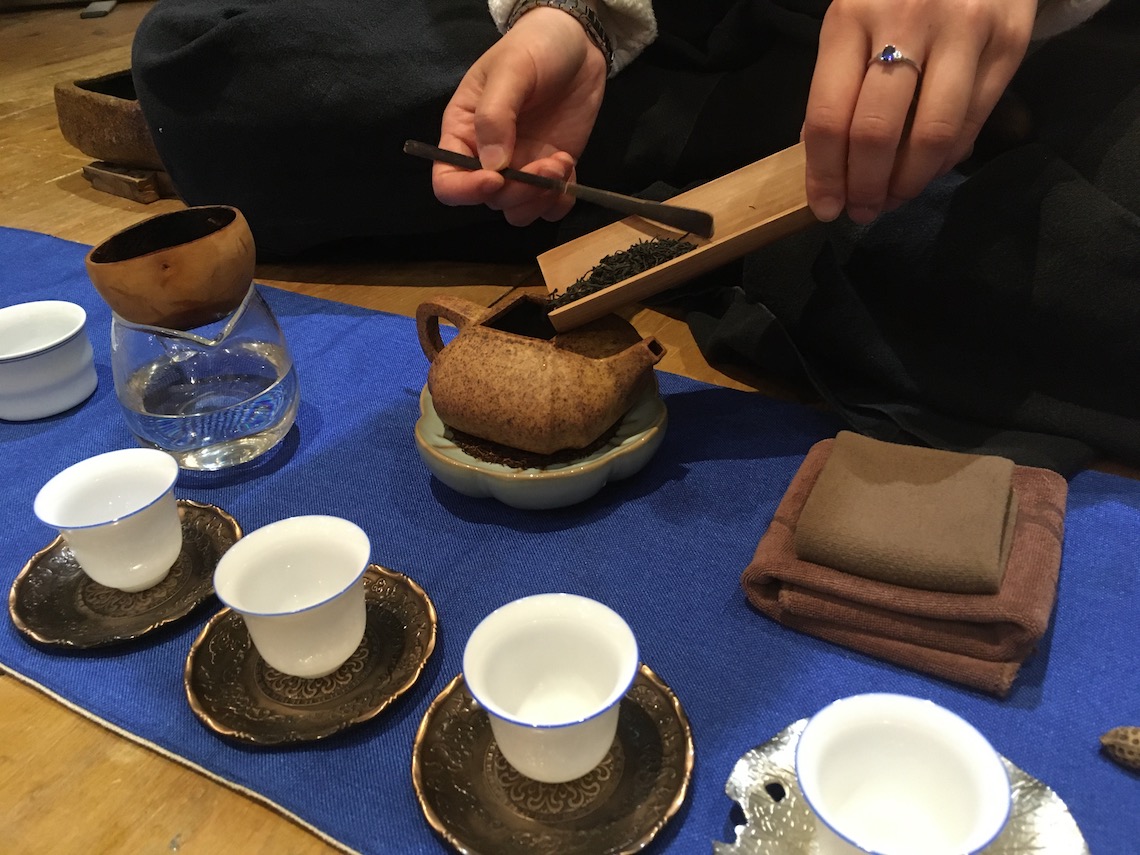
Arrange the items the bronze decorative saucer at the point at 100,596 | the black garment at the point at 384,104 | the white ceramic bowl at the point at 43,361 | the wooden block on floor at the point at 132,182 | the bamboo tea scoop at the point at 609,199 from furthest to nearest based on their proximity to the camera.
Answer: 1. the wooden block on floor at the point at 132,182
2. the black garment at the point at 384,104
3. the white ceramic bowl at the point at 43,361
4. the bamboo tea scoop at the point at 609,199
5. the bronze decorative saucer at the point at 100,596

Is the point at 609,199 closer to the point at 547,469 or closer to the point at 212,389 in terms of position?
the point at 547,469

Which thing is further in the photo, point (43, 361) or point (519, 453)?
point (43, 361)

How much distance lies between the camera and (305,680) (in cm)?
65

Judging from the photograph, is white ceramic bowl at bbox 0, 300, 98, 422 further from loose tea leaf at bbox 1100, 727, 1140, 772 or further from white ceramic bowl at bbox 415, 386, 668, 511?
loose tea leaf at bbox 1100, 727, 1140, 772

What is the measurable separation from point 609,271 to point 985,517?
387 millimetres

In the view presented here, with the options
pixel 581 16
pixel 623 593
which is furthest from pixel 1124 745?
pixel 581 16

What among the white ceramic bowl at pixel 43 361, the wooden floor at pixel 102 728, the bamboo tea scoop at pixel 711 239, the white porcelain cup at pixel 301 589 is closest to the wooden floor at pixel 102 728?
the wooden floor at pixel 102 728

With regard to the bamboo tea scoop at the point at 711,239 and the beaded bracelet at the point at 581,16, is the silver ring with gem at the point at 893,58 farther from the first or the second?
the beaded bracelet at the point at 581,16

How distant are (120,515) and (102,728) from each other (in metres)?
0.17

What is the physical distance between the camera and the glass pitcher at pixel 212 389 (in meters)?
0.90

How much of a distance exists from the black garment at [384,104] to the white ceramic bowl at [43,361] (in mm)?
348

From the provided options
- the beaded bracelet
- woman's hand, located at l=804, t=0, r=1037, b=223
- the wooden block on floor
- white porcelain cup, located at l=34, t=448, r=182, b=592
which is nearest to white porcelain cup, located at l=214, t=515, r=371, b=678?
white porcelain cup, located at l=34, t=448, r=182, b=592

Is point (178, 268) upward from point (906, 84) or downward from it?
downward

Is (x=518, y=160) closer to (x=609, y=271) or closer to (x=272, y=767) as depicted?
(x=609, y=271)
